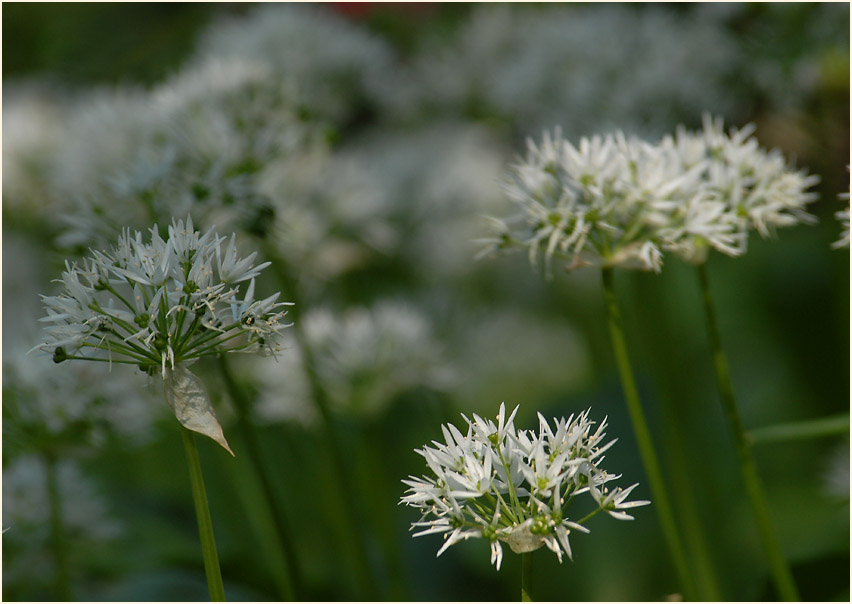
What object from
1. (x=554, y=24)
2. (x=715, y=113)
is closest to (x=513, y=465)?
(x=715, y=113)

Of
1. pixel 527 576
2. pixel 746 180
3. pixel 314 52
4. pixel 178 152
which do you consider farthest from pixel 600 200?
pixel 314 52

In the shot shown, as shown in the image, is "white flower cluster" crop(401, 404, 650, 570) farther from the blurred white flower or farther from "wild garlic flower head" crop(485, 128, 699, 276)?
the blurred white flower

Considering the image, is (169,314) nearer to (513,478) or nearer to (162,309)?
(162,309)

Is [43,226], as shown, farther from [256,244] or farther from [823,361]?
[823,361]

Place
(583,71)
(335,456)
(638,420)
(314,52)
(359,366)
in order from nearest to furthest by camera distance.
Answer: (638,420), (335,456), (359,366), (583,71), (314,52)

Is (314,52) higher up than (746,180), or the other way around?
(314,52)

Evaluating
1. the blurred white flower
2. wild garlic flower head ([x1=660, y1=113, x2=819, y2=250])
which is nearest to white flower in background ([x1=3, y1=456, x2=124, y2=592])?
the blurred white flower
